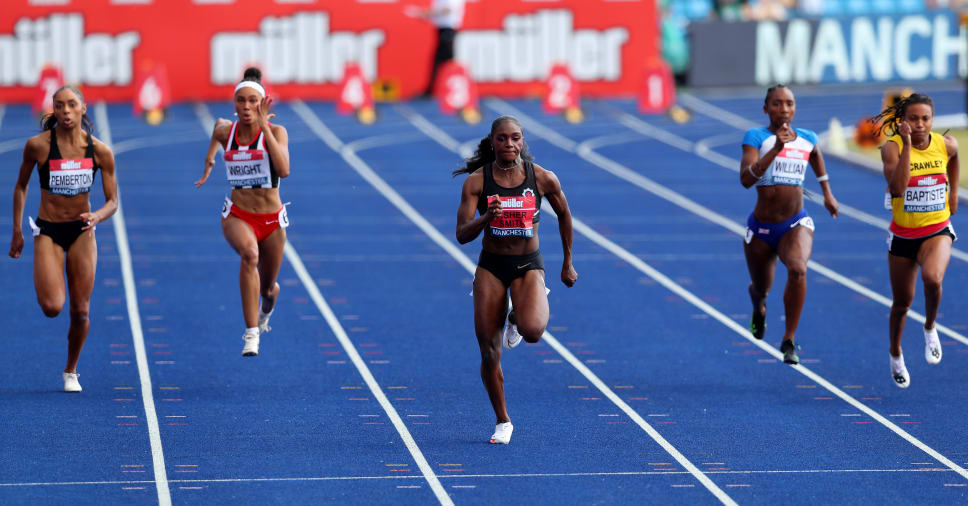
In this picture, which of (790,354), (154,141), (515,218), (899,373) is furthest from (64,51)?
(515,218)

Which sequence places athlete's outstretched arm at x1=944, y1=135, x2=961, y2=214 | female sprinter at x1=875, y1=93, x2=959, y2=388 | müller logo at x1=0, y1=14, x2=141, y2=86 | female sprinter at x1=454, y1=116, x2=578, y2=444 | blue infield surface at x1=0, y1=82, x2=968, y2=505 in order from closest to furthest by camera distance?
blue infield surface at x1=0, y1=82, x2=968, y2=505 < female sprinter at x1=454, y1=116, x2=578, y2=444 < female sprinter at x1=875, y1=93, x2=959, y2=388 < athlete's outstretched arm at x1=944, y1=135, x2=961, y2=214 < müller logo at x1=0, y1=14, x2=141, y2=86

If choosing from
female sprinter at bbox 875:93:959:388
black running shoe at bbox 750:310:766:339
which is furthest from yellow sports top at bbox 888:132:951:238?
black running shoe at bbox 750:310:766:339

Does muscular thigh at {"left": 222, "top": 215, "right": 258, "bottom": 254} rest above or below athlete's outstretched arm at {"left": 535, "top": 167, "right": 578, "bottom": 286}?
below

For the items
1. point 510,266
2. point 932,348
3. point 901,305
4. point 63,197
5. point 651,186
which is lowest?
point 651,186

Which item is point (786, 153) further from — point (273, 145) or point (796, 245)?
point (273, 145)

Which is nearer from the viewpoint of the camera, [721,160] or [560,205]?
[560,205]

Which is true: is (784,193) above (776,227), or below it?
above

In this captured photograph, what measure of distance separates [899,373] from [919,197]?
1145 millimetres

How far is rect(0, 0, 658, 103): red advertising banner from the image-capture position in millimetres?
27359

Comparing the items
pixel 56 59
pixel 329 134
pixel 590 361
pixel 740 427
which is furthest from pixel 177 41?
pixel 740 427

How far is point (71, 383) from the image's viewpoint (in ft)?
34.3

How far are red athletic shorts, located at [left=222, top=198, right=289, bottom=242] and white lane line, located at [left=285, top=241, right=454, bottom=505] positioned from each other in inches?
45.6

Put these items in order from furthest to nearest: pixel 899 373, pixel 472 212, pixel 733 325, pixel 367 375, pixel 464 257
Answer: pixel 464 257 < pixel 733 325 < pixel 367 375 < pixel 899 373 < pixel 472 212

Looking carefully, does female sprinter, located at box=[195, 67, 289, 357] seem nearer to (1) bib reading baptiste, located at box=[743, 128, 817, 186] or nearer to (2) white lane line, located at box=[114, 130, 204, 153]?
(1) bib reading baptiste, located at box=[743, 128, 817, 186]
